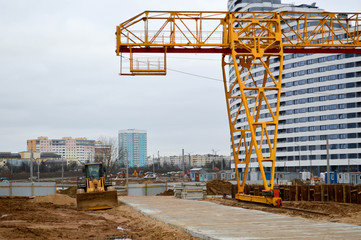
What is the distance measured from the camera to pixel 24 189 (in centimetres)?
4350

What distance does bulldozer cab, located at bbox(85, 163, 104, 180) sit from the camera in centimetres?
2822

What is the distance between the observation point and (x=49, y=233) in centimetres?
1422

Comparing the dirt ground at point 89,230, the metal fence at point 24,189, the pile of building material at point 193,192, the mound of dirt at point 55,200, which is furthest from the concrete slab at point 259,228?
the metal fence at point 24,189

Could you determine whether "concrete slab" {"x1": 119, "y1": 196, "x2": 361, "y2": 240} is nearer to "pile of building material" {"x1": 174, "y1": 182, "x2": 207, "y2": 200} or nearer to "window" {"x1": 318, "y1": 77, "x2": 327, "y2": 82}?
"pile of building material" {"x1": 174, "y1": 182, "x2": 207, "y2": 200}

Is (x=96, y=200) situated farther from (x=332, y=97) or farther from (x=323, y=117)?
(x=323, y=117)

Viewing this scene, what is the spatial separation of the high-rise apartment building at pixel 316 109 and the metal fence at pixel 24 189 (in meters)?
63.6

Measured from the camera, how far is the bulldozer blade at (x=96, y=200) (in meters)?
25.3

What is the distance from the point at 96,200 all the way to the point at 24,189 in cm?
2089

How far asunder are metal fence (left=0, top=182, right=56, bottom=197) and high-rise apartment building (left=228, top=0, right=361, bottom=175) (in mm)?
63553

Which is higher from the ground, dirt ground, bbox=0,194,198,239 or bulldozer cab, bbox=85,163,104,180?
bulldozer cab, bbox=85,163,104,180

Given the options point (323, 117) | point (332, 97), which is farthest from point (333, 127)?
point (332, 97)

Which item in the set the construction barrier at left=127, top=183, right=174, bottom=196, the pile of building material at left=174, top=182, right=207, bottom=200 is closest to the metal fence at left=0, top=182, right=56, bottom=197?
the construction barrier at left=127, top=183, right=174, bottom=196

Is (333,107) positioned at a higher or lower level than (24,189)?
higher

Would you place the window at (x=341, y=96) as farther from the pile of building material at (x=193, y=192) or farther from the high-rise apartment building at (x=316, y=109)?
the pile of building material at (x=193, y=192)
